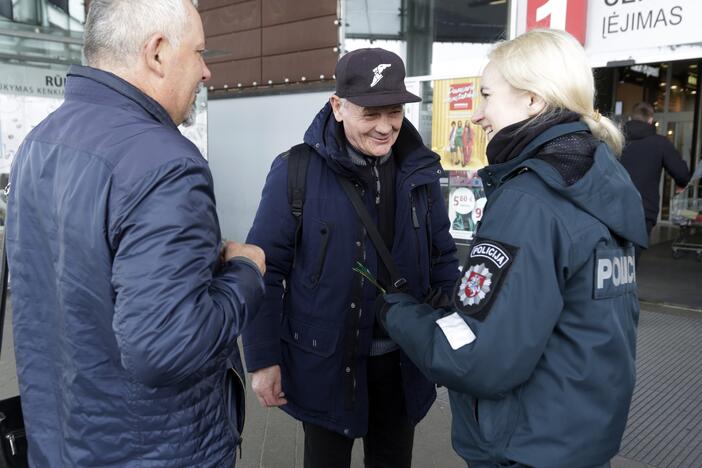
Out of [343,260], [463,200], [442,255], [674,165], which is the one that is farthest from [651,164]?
[343,260]

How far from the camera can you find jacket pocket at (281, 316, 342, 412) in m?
2.09

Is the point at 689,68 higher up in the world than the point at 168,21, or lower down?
higher up

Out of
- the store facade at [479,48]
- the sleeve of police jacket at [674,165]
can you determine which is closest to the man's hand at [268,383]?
the store facade at [479,48]

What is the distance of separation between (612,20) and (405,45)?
2.40 meters

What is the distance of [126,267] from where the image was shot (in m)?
1.20

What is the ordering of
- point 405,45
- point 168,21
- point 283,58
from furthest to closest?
point 283,58, point 405,45, point 168,21

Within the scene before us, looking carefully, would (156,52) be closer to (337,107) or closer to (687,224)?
(337,107)

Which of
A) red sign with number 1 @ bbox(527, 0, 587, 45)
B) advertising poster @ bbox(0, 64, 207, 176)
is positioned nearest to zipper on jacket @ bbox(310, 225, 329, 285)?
red sign with number 1 @ bbox(527, 0, 587, 45)

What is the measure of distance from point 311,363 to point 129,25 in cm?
124

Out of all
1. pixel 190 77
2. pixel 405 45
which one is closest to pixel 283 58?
pixel 405 45

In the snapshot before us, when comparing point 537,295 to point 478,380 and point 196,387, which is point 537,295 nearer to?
point 478,380

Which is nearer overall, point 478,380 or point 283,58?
point 478,380

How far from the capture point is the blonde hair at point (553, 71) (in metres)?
1.51

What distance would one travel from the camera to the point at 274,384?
215 centimetres
